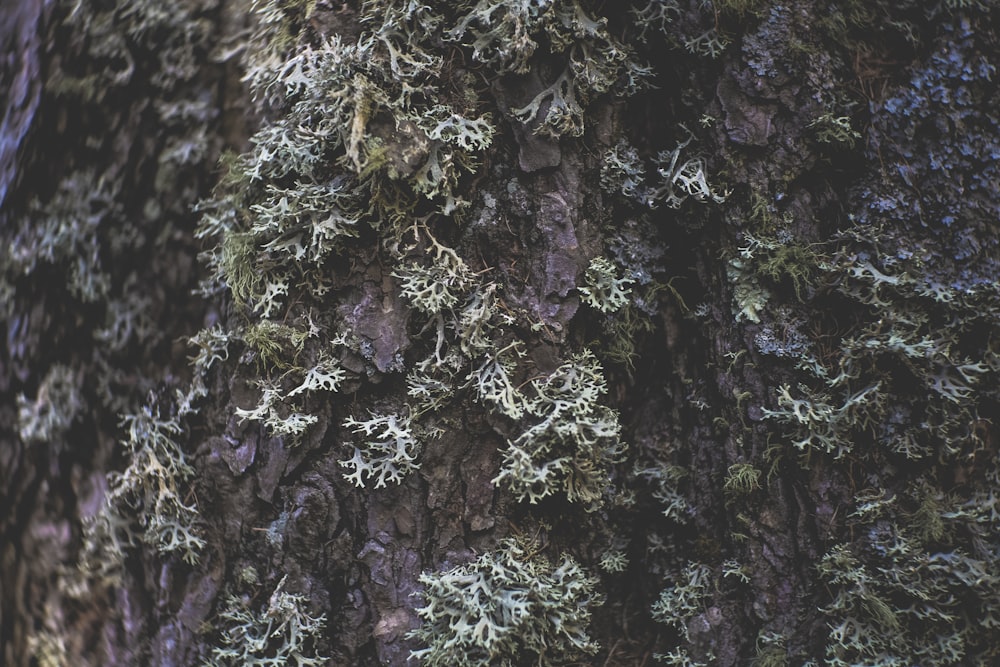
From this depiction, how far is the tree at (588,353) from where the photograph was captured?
1574mm

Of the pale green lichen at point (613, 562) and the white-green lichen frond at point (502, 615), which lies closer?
the white-green lichen frond at point (502, 615)

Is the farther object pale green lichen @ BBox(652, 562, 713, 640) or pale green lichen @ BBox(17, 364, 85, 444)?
pale green lichen @ BBox(17, 364, 85, 444)

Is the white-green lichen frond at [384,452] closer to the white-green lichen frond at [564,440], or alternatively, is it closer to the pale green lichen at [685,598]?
the white-green lichen frond at [564,440]

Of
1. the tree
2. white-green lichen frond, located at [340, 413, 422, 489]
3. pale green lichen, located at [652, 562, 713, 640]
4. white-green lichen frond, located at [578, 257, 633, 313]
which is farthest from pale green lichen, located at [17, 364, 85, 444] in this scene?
pale green lichen, located at [652, 562, 713, 640]

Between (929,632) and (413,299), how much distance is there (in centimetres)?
146

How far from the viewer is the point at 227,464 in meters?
1.71

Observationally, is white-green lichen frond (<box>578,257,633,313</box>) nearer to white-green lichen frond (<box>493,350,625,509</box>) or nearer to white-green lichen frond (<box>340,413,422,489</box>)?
white-green lichen frond (<box>493,350,625,509</box>)

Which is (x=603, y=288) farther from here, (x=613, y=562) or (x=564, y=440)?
(x=613, y=562)

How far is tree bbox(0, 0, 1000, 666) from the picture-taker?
157cm

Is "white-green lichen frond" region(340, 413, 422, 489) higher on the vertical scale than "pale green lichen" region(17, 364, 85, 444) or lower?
lower

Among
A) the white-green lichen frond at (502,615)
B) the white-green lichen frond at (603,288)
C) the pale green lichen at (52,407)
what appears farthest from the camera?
the pale green lichen at (52,407)

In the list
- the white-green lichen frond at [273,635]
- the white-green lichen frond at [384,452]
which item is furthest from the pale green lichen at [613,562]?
the white-green lichen frond at [273,635]

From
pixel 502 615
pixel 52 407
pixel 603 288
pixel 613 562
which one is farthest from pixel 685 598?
pixel 52 407

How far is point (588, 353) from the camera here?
5.49 feet
